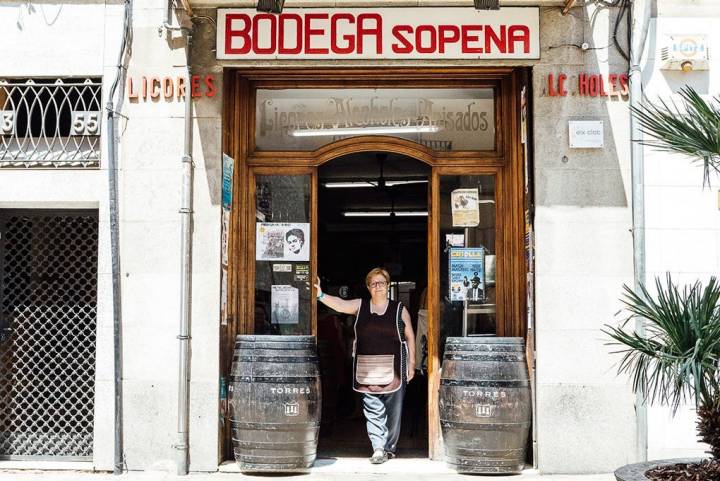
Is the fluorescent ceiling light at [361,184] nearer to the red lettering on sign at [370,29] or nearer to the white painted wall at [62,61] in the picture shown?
the red lettering on sign at [370,29]

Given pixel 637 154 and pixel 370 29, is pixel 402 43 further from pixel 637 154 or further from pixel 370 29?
pixel 637 154

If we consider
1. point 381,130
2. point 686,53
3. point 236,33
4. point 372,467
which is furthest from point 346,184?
point 686,53

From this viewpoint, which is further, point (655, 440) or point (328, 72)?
point (328, 72)

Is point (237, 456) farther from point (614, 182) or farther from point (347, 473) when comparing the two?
point (614, 182)

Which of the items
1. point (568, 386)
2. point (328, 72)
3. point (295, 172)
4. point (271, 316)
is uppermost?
point (328, 72)

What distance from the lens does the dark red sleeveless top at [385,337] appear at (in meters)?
7.54

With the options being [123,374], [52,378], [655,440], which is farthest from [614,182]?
[52,378]

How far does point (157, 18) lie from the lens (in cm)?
734

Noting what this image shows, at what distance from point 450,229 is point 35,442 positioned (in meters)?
4.10

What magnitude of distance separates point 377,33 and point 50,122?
3016mm

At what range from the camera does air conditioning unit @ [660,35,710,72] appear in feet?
23.2

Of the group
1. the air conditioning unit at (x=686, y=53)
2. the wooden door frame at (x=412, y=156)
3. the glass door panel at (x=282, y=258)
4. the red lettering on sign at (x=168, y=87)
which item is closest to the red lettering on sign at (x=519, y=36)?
the wooden door frame at (x=412, y=156)

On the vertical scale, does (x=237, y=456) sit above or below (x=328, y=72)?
below

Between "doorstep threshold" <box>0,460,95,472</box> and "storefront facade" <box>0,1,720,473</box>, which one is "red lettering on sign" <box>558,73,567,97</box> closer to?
"storefront facade" <box>0,1,720,473</box>
